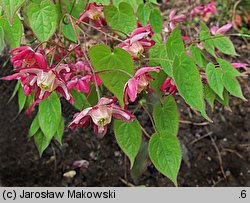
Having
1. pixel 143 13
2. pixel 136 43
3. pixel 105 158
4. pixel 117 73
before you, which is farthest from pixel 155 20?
pixel 105 158

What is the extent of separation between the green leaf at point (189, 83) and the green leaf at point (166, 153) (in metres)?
0.12

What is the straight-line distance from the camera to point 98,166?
5.49 feet

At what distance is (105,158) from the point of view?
5.55 feet

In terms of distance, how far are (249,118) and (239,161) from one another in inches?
10.3

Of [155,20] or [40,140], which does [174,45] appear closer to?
[155,20]

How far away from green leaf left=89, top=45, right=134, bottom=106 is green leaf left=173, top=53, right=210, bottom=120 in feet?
0.32

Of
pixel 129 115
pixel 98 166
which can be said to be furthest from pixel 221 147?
pixel 129 115

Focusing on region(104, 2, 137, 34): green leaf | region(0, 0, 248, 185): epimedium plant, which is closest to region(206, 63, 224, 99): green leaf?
region(0, 0, 248, 185): epimedium plant

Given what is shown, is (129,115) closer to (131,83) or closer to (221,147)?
(131,83)

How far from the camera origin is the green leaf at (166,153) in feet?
2.90

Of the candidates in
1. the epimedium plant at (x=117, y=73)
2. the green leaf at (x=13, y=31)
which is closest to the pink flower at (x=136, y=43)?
the epimedium plant at (x=117, y=73)

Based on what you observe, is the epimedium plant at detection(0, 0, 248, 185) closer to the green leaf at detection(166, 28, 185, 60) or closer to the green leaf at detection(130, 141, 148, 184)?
the green leaf at detection(166, 28, 185, 60)

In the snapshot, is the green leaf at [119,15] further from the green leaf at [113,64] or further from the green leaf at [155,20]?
the green leaf at [113,64]

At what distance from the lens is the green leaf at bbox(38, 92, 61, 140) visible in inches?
36.6
